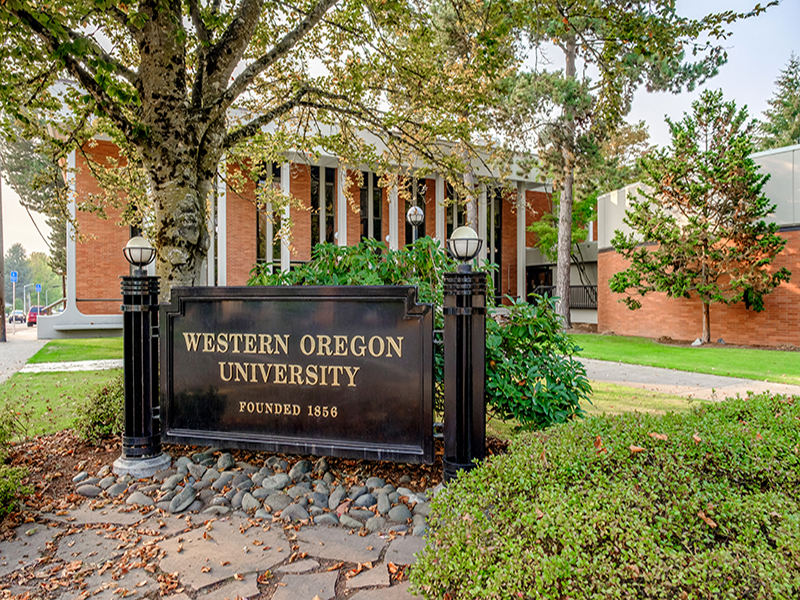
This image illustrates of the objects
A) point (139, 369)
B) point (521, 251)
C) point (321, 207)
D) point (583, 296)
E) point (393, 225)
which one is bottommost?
point (139, 369)

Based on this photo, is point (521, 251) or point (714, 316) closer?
point (714, 316)

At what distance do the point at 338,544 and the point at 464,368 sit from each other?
136 cm

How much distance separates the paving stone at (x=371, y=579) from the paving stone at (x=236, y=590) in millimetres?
472

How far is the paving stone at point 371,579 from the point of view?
247 cm

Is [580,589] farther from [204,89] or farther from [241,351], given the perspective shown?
[204,89]

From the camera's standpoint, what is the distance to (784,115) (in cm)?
3459

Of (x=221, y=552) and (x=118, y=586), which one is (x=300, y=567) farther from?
(x=118, y=586)

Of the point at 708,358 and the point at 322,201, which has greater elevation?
the point at 322,201

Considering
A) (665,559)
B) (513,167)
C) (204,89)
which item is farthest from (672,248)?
(665,559)

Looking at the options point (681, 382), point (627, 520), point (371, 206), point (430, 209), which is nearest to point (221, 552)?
point (627, 520)

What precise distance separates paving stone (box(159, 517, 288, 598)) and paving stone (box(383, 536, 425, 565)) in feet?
1.91

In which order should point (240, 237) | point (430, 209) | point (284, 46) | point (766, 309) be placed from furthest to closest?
1. point (430, 209)
2. point (240, 237)
3. point (766, 309)
4. point (284, 46)

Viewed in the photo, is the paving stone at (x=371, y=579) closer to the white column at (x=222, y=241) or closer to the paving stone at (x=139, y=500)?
the paving stone at (x=139, y=500)

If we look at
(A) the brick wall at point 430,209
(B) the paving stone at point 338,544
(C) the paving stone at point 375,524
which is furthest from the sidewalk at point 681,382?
(A) the brick wall at point 430,209
